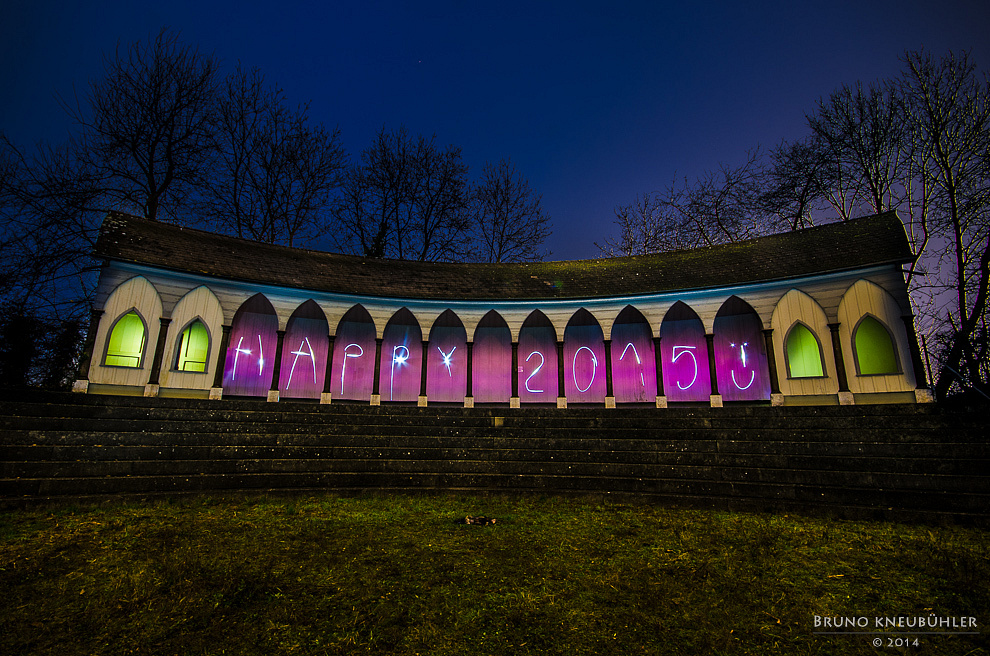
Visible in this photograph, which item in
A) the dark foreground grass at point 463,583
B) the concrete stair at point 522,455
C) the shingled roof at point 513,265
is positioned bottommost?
the dark foreground grass at point 463,583

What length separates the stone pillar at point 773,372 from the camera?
15.5 m

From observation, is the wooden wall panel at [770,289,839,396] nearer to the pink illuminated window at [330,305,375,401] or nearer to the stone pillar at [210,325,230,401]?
the pink illuminated window at [330,305,375,401]

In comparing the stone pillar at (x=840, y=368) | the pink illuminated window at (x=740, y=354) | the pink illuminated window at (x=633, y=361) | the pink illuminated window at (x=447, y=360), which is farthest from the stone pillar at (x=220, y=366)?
the stone pillar at (x=840, y=368)

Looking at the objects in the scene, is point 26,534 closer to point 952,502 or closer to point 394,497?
point 394,497

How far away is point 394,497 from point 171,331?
12451 mm

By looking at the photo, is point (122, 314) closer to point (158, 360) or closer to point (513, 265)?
point (158, 360)

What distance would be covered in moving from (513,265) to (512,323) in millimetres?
3174

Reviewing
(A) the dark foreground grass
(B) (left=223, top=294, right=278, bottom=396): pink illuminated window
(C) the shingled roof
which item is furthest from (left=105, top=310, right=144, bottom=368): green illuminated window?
(A) the dark foreground grass

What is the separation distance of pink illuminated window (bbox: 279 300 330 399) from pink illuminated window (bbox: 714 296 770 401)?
17598 mm

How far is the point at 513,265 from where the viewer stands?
20.7 m

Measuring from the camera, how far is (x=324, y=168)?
84.3ft

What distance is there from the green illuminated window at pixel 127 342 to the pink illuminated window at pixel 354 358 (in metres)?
6.97

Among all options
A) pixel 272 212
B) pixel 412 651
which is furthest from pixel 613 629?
pixel 272 212

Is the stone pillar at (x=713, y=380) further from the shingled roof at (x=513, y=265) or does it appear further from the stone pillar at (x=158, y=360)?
the stone pillar at (x=158, y=360)
